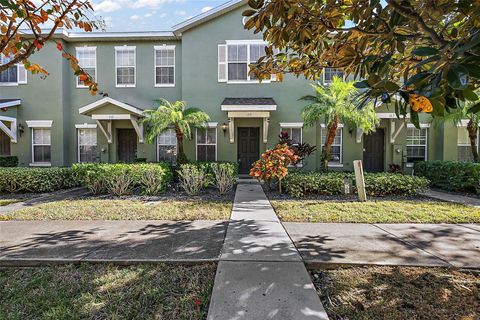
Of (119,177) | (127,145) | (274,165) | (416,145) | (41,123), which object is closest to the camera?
(274,165)

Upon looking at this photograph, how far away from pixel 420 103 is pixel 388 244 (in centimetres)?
329

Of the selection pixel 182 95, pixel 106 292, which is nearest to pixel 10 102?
pixel 182 95

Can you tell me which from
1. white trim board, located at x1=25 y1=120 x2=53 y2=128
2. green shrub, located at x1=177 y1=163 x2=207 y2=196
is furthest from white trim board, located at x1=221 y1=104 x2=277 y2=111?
white trim board, located at x1=25 y1=120 x2=53 y2=128

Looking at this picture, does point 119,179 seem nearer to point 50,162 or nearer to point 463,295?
point 50,162

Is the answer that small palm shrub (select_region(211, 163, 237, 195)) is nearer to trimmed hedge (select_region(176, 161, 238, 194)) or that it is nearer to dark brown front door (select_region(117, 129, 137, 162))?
trimmed hedge (select_region(176, 161, 238, 194))

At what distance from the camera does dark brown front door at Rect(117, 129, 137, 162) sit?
1307cm

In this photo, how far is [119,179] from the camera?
8477 millimetres

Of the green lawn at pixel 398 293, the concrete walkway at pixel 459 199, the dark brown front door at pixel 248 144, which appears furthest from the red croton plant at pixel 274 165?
the green lawn at pixel 398 293

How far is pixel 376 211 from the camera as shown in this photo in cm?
628

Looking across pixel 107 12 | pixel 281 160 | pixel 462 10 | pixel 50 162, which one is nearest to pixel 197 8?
pixel 107 12

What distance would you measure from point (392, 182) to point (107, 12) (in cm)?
966

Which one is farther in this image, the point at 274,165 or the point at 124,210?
the point at 274,165

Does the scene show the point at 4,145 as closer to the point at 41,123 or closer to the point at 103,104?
the point at 41,123

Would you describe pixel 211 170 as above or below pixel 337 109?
below
